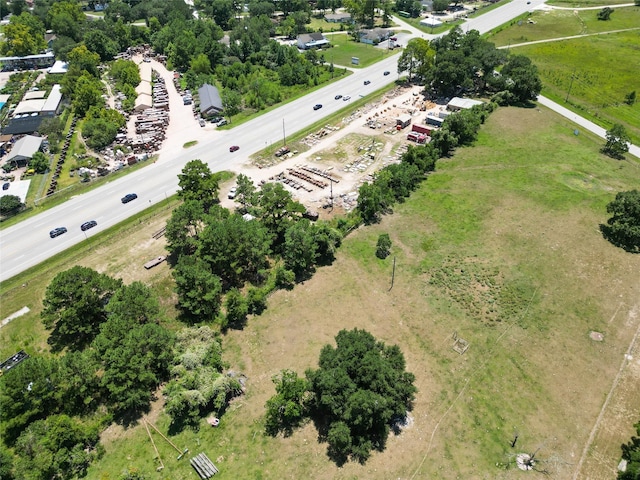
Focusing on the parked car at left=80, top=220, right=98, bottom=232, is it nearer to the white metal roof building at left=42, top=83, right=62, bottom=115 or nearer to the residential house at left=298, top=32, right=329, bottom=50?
the white metal roof building at left=42, top=83, right=62, bottom=115

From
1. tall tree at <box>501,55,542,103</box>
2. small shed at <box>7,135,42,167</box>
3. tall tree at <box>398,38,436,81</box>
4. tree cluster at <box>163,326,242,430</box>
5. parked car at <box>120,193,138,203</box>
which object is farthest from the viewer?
tall tree at <box>398,38,436,81</box>

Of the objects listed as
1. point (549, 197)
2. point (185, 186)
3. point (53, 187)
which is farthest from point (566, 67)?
point (53, 187)

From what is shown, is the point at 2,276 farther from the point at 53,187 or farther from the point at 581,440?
the point at 581,440

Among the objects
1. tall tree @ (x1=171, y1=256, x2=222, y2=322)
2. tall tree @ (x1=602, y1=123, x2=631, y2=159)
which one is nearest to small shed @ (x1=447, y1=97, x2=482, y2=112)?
tall tree @ (x1=602, y1=123, x2=631, y2=159)

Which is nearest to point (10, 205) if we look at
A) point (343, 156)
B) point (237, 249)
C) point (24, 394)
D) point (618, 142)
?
point (24, 394)

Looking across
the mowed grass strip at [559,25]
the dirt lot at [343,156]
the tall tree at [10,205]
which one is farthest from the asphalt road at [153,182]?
the mowed grass strip at [559,25]
